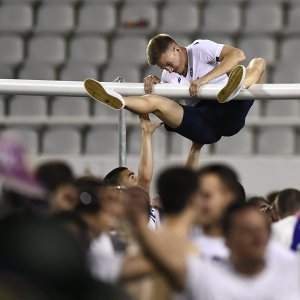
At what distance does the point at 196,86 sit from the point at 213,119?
0.42 m

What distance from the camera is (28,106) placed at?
1256cm

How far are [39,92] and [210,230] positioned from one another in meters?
3.35

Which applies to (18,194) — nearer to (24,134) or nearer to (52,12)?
(24,134)

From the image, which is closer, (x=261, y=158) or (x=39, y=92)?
(x=39, y=92)

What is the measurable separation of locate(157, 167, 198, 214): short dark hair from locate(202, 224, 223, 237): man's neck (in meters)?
0.60

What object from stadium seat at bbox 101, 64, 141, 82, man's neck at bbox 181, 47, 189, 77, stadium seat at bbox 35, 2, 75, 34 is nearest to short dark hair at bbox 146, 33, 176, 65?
man's neck at bbox 181, 47, 189, 77

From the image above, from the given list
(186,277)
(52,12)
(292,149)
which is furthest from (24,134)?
(186,277)

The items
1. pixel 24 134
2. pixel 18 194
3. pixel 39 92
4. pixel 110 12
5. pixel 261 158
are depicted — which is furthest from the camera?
pixel 110 12

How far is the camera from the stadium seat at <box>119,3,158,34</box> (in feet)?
42.8

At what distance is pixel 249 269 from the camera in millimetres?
3771

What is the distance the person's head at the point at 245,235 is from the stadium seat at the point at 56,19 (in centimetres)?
961

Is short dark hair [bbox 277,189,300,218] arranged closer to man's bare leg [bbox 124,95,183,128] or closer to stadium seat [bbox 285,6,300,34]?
man's bare leg [bbox 124,95,183,128]

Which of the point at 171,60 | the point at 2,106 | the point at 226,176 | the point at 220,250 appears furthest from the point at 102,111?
the point at 220,250

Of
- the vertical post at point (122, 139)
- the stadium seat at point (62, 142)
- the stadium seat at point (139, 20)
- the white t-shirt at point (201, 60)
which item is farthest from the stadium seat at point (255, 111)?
the white t-shirt at point (201, 60)
